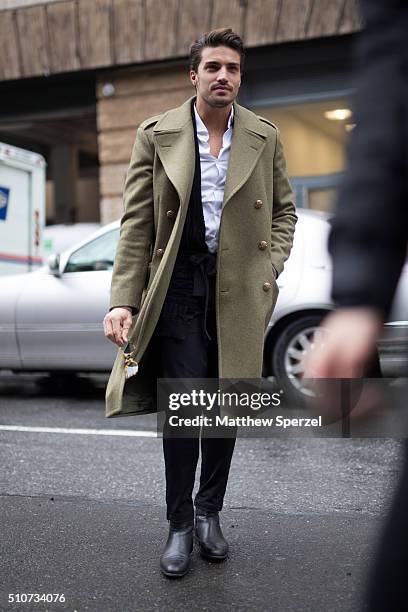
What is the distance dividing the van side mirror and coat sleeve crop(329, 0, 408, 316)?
5.83 m

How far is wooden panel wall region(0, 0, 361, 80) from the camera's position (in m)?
11.2

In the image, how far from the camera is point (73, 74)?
12906mm

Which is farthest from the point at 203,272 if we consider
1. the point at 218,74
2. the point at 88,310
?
A: the point at 88,310

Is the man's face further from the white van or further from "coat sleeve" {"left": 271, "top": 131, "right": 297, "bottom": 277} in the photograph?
the white van

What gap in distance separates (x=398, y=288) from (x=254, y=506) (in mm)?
2768

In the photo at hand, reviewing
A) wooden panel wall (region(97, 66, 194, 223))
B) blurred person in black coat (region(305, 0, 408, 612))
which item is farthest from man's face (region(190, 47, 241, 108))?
wooden panel wall (region(97, 66, 194, 223))

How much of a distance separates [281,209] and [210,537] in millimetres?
1227

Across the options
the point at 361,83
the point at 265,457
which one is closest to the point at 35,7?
the point at 265,457

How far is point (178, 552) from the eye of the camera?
2.95m

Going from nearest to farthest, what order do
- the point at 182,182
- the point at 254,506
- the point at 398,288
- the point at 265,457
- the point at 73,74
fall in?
the point at 398,288 < the point at 182,182 < the point at 254,506 < the point at 265,457 < the point at 73,74

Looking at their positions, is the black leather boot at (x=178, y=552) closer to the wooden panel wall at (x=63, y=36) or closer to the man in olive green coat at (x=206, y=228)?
the man in olive green coat at (x=206, y=228)

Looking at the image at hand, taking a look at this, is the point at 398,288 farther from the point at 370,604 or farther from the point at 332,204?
the point at 370,604

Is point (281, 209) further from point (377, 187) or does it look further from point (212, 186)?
point (377, 187)

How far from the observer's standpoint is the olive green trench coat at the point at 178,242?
2.92m
